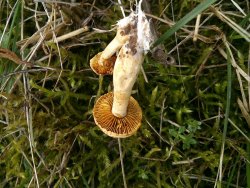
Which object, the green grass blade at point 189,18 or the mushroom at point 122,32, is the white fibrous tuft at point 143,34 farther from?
the green grass blade at point 189,18

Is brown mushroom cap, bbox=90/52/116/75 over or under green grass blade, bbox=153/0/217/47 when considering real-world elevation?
under

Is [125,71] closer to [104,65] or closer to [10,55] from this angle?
[104,65]

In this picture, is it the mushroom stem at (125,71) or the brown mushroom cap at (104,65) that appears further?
the brown mushroom cap at (104,65)

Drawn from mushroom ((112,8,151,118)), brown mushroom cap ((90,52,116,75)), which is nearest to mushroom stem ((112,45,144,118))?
mushroom ((112,8,151,118))

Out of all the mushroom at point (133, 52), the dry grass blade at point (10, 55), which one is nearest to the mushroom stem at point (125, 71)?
the mushroom at point (133, 52)

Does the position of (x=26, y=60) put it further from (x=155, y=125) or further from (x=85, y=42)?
(x=155, y=125)

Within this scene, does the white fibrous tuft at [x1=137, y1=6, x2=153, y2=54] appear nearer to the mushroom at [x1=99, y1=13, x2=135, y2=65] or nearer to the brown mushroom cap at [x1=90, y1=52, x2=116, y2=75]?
the mushroom at [x1=99, y1=13, x2=135, y2=65]

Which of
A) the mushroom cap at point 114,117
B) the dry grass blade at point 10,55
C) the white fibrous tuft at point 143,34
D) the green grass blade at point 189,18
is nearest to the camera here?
the white fibrous tuft at point 143,34
